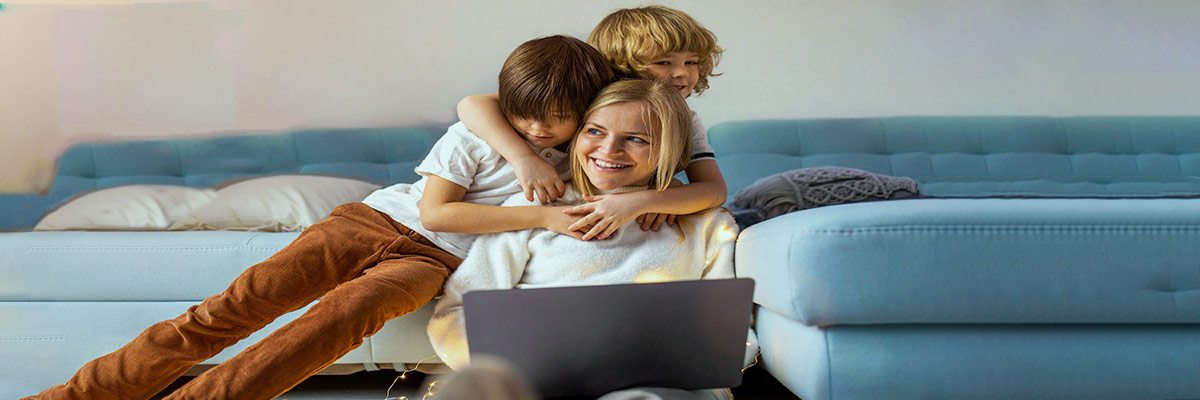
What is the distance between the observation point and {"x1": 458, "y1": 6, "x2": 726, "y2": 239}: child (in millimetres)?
1052

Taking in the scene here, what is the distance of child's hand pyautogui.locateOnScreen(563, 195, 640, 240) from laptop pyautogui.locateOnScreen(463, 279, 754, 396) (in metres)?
0.31

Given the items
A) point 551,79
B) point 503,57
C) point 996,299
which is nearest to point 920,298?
point 996,299

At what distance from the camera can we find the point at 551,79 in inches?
41.7

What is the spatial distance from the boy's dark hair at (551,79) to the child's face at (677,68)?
0.24 metres

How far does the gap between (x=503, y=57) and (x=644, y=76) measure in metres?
0.84

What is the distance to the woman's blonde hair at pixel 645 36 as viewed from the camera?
133 cm

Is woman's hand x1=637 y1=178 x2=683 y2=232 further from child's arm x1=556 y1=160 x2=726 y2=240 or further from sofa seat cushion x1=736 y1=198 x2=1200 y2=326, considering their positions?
sofa seat cushion x1=736 y1=198 x2=1200 y2=326

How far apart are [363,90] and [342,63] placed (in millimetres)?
87

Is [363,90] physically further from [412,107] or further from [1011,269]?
[1011,269]

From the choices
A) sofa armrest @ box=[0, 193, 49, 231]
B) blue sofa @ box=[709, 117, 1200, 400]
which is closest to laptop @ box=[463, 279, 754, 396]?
blue sofa @ box=[709, 117, 1200, 400]

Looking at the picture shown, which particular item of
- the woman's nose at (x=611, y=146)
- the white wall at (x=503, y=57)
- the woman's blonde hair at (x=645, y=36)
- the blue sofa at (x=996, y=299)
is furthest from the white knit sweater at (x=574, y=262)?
the white wall at (x=503, y=57)

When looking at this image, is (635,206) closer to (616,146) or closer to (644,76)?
(616,146)

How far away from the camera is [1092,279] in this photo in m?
0.81

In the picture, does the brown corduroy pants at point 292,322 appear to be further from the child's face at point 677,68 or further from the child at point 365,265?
the child's face at point 677,68
